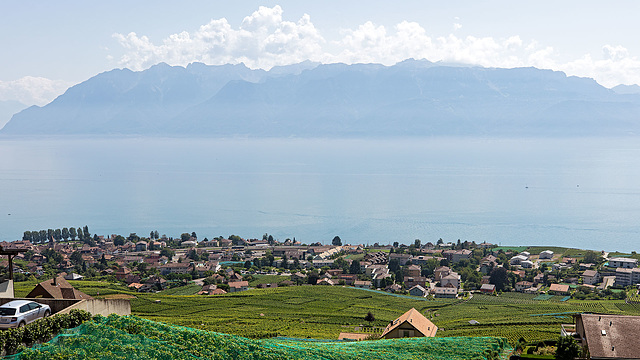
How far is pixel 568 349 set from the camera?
15711 mm

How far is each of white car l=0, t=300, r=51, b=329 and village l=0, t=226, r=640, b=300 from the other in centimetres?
3344

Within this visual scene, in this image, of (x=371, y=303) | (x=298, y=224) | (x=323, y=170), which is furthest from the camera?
(x=323, y=170)

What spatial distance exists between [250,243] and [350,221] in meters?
29.8

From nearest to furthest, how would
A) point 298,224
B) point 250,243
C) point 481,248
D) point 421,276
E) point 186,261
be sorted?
point 421,276 < point 186,261 < point 481,248 < point 250,243 < point 298,224

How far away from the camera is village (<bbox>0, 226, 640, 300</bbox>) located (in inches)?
1818

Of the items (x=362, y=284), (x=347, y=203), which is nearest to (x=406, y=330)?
(x=362, y=284)

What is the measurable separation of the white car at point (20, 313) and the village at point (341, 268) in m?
33.4

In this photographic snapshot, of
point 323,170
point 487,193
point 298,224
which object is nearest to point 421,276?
point 298,224

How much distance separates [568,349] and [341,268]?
1602 inches

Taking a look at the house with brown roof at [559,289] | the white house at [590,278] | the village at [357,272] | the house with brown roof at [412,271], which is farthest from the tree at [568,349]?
the house with brown roof at [412,271]

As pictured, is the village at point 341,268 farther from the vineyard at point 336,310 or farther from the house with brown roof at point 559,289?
the vineyard at point 336,310

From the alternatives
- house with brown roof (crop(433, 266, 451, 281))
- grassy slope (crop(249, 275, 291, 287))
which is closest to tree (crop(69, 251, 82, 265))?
grassy slope (crop(249, 275, 291, 287))

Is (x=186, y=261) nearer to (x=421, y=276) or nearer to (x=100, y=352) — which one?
(x=421, y=276)

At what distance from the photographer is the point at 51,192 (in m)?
136
